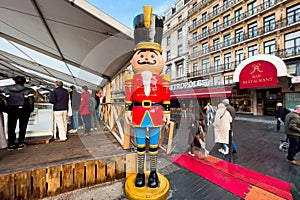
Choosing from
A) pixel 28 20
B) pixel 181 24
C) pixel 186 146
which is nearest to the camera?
pixel 28 20

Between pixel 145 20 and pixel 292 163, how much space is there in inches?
205

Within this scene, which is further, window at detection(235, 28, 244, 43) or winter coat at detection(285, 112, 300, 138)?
window at detection(235, 28, 244, 43)

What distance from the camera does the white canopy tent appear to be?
8.65 ft

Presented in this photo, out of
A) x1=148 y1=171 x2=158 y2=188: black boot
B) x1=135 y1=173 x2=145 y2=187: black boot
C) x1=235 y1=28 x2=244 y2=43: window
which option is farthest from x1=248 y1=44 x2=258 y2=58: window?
Answer: x1=135 y1=173 x2=145 y2=187: black boot

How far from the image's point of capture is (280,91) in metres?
13.9

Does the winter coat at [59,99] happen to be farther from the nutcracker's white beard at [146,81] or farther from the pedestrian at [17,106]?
the nutcracker's white beard at [146,81]

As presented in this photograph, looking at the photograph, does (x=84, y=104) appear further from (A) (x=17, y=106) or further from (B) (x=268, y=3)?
(B) (x=268, y=3)

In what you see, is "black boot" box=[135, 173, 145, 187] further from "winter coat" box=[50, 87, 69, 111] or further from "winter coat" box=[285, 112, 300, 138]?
"winter coat" box=[285, 112, 300, 138]

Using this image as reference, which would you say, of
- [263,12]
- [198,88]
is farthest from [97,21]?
[263,12]

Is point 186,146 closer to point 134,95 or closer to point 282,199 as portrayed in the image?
point 282,199

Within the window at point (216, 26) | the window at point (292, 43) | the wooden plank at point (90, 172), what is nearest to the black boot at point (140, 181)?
the wooden plank at point (90, 172)

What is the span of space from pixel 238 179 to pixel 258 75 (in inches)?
500

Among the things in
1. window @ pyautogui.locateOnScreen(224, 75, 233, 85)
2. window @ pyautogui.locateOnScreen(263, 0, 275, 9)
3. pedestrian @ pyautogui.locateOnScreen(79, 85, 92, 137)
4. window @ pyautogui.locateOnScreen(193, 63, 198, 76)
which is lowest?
pedestrian @ pyautogui.locateOnScreen(79, 85, 92, 137)

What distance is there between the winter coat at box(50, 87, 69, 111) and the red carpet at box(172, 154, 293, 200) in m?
3.31
